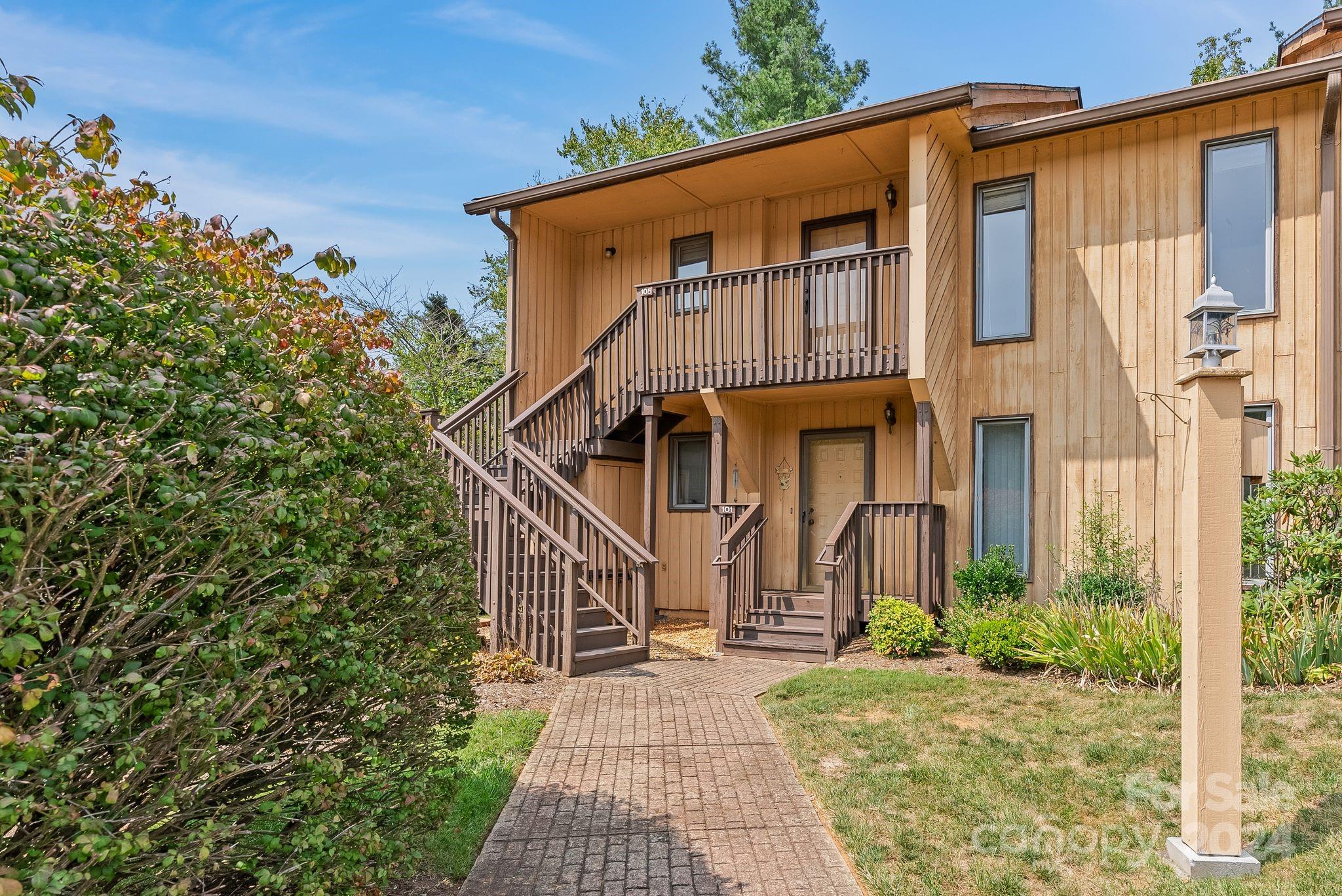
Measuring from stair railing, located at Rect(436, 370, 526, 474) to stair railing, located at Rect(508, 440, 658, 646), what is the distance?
861 mm

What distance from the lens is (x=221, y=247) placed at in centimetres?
276

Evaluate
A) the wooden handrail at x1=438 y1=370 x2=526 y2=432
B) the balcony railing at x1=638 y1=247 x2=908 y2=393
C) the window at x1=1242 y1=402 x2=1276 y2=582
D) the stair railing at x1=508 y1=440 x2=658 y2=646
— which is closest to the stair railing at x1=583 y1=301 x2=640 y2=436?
the balcony railing at x1=638 y1=247 x2=908 y2=393

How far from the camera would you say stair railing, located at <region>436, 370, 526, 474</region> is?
10516 millimetres

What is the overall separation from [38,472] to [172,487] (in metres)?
0.33

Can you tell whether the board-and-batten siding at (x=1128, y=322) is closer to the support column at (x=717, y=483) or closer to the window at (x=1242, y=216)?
the window at (x=1242, y=216)

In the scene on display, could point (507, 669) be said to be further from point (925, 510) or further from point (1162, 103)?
point (1162, 103)

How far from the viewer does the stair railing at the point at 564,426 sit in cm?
1087

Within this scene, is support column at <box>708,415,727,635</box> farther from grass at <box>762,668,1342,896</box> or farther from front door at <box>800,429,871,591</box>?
grass at <box>762,668,1342,896</box>

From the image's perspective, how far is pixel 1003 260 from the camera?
10.1 m

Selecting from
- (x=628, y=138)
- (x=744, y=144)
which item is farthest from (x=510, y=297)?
(x=628, y=138)

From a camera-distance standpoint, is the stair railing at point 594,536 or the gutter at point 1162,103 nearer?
the gutter at point 1162,103

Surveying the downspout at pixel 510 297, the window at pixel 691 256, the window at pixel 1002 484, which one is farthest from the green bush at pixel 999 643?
the downspout at pixel 510 297

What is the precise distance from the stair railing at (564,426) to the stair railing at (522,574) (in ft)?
6.79

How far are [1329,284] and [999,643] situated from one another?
15.9 feet
